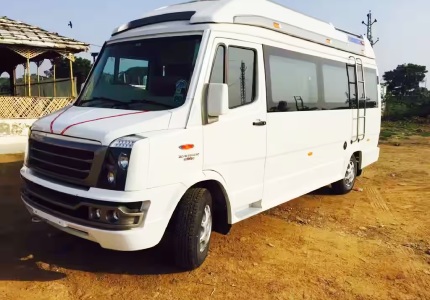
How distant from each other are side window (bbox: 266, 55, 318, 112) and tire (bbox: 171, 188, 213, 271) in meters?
1.67

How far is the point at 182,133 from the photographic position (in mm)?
4012

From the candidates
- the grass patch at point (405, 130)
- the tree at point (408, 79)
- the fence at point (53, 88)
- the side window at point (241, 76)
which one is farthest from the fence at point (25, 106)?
the tree at point (408, 79)

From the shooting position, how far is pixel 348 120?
7.66 meters

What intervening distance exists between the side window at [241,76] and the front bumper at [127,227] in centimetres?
132

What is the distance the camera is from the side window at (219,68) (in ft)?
14.6

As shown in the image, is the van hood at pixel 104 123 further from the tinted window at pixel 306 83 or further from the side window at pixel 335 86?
the side window at pixel 335 86

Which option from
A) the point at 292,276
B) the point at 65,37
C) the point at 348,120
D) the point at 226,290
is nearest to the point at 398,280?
the point at 292,276

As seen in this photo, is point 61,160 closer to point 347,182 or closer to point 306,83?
point 306,83

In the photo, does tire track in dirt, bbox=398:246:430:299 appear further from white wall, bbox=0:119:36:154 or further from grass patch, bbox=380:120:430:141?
grass patch, bbox=380:120:430:141

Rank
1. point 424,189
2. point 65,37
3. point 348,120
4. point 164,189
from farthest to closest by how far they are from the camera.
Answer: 1. point 65,37
2. point 424,189
3. point 348,120
4. point 164,189

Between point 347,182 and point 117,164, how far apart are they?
18.6 ft

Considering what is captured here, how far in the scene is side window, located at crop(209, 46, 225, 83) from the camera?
4461 mm

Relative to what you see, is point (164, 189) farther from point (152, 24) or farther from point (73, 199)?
point (152, 24)

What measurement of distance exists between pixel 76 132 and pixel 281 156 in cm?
276
